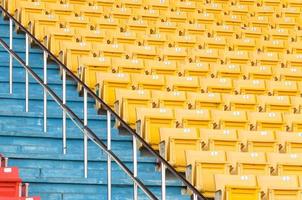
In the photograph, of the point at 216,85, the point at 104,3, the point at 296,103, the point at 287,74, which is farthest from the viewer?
the point at 104,3

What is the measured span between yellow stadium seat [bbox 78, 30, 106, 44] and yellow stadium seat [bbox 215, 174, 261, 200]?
5.02m

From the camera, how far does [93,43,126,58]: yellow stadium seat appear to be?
12.2 m

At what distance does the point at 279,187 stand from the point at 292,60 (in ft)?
17.7

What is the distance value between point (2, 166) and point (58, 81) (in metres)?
3.13

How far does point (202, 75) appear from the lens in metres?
12.2

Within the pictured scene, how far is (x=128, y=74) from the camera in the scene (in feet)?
36.6

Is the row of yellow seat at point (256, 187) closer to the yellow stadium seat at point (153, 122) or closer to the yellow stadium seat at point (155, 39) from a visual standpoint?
the yellow stadium seat at point (153, 122)

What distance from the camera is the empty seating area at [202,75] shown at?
891 centimetres

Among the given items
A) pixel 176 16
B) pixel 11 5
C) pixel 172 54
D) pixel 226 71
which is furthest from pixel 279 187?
pixel 176 16

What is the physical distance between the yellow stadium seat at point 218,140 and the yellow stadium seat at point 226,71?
274 centimetres

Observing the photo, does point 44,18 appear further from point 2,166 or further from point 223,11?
point 2,166

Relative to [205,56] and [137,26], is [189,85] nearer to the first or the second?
[205,56]

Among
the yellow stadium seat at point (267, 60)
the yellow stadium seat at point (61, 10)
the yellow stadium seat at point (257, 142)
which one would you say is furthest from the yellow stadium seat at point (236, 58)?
the yellow stadium seat at point (257, 142)

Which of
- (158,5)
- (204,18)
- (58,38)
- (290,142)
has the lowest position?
(290,142)
